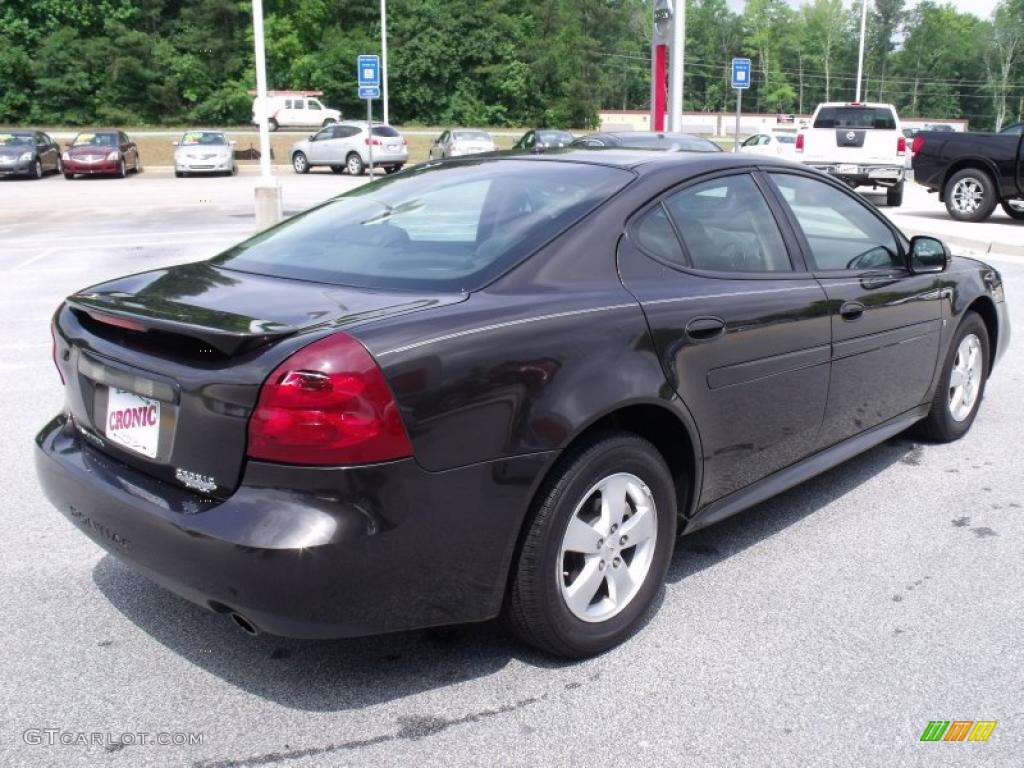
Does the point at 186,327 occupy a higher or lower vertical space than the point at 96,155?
lower

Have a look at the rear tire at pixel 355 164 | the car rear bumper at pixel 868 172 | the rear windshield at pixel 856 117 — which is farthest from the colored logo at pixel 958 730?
the rear tire at pixel 355 164

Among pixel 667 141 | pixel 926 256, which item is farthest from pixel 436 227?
pixel 667 141

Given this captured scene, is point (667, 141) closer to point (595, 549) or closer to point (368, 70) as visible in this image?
point (595, 549)

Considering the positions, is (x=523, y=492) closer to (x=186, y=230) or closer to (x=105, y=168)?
(x=186, y=230)

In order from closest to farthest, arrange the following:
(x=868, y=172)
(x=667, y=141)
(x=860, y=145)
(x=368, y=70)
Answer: (x=667, y=141) → (x=868, y=172) → (x=860, y=145) → (x=368, y=70)

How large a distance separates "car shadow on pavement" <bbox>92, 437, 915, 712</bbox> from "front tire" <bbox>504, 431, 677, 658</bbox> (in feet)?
0.57

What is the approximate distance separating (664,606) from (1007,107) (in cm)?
13378

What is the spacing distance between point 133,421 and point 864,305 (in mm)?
2859

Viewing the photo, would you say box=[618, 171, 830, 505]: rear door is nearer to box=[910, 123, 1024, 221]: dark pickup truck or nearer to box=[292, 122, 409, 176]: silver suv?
box=[910, 123, 1024, 221]: dark pickup truck

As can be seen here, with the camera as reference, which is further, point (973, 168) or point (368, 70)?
point (368, 70)

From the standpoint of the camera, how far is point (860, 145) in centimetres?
1967

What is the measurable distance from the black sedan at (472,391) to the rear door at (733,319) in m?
0.01

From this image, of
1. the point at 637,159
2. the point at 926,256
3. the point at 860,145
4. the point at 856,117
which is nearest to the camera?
the point at 637,159

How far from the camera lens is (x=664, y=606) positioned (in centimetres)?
352
